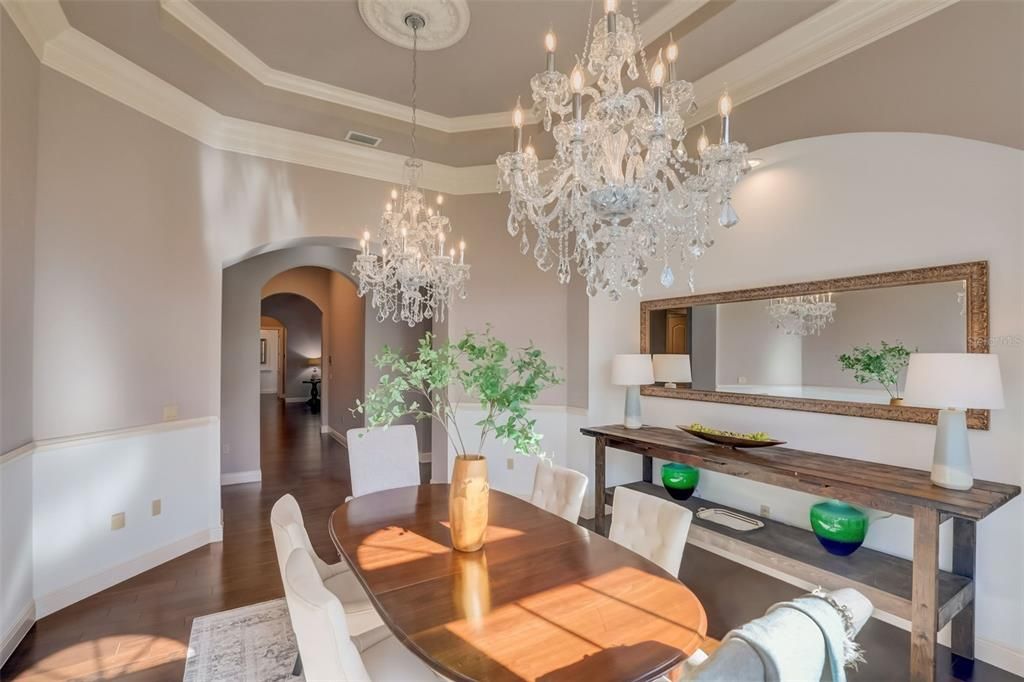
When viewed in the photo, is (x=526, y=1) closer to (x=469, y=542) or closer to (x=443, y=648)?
(x=469, y=542)

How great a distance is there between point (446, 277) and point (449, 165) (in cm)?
165

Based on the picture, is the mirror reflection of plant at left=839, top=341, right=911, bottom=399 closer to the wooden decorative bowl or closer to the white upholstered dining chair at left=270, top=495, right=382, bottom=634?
the wooden decorative bowl

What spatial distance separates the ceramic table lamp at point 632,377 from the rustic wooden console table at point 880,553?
62 centimetres

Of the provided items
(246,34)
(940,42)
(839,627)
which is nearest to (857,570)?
(839,627)

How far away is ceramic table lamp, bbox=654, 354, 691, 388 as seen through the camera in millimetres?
3816

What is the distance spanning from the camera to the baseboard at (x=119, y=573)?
275 cm

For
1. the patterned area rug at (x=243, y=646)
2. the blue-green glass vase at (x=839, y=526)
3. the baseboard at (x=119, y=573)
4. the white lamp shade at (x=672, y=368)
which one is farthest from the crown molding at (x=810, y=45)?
the baseboard at (x=119, y=573)

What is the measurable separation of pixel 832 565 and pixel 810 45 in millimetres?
2824

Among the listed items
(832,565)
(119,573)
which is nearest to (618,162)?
(832,565)

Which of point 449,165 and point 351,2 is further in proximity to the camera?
point 449,165

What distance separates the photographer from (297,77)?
351 cm

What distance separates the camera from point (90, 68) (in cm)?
295

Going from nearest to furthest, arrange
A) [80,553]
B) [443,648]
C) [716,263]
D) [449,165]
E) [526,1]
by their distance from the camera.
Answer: [443,648] → [526,1] → [80,553] → [716,263] → [449,165]

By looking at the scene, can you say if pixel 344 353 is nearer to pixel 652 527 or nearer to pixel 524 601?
pixel 652 527
